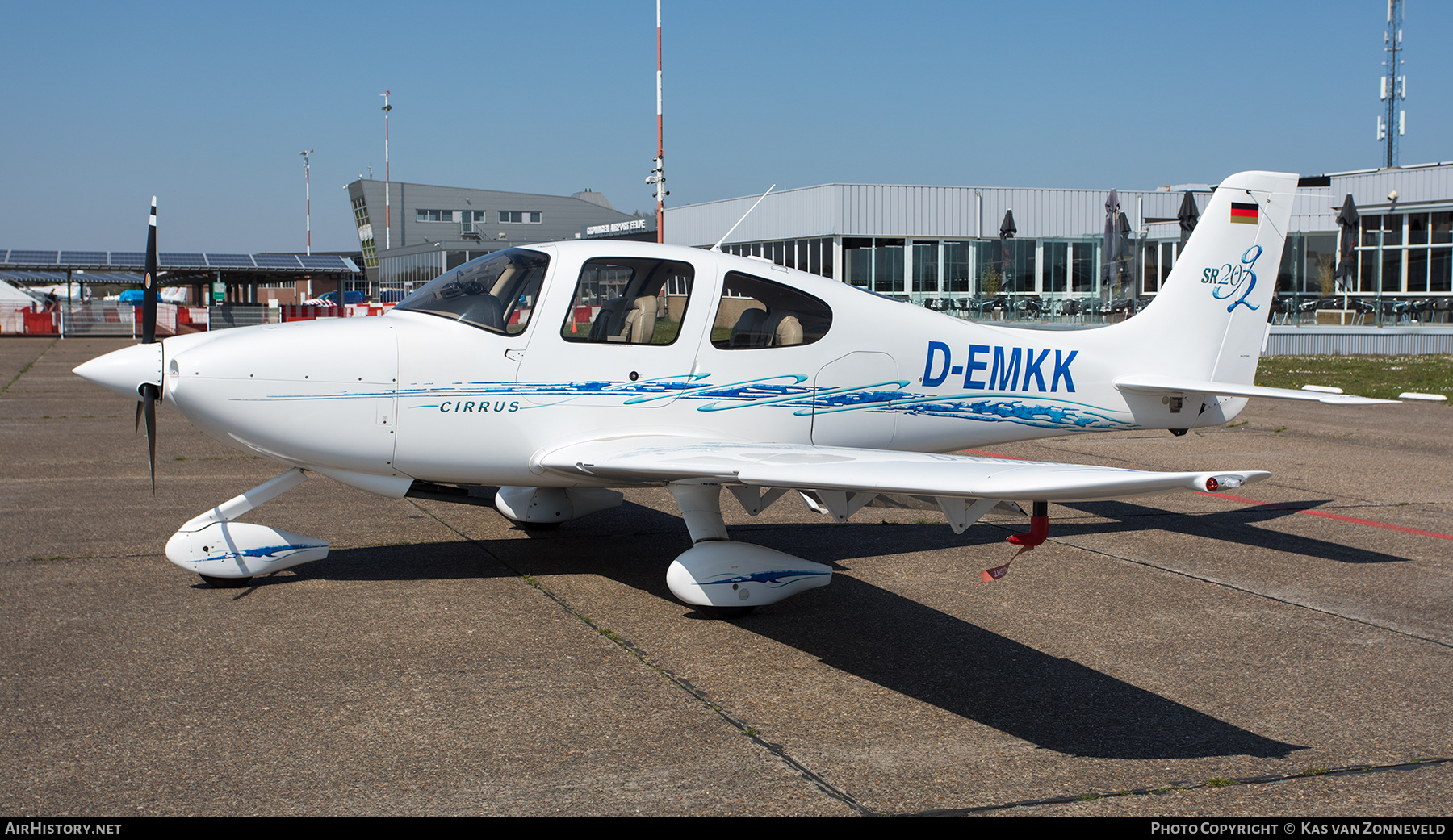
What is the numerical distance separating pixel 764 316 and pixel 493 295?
1.62 m

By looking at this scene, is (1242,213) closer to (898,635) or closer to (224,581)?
(898,635)

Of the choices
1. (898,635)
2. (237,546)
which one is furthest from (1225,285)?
(237,546)

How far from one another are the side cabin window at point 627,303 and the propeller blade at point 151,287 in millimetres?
2361

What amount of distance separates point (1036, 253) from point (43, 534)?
26422 millimetres

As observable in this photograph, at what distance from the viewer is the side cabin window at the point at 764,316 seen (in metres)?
6.60

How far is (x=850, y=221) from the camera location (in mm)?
36500

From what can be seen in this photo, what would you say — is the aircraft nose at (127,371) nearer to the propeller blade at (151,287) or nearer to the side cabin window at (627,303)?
the propeller blade at (151,287)

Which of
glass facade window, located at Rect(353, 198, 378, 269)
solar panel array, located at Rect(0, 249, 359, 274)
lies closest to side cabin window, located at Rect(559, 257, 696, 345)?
solar panel array, located at Rect(0, 249, 359, 274)

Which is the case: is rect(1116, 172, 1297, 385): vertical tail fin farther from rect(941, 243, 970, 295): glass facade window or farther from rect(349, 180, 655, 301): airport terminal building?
rect(349, 180, 655, 301): airport terminal building

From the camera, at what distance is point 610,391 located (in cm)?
635

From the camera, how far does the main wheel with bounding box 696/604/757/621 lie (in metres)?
5.77

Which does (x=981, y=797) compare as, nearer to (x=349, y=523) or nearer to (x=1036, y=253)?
(x=349, y=523)

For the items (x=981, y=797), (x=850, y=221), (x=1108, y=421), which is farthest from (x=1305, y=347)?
(x=981, y=797)

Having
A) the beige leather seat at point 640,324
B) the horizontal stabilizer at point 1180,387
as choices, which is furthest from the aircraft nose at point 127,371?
the horizontal stabilizer at point 1180,387
